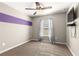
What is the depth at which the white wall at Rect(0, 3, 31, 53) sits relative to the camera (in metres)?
3.01

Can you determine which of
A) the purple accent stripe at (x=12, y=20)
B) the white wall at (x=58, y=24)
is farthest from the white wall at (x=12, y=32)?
the white wall at (x=58, y=24)

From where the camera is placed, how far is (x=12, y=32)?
11.7 ft

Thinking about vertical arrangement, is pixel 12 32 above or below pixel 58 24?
below

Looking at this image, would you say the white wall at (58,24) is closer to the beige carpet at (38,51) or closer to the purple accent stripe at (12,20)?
the purple accent stripe at (12,20)

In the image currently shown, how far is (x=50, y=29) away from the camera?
399 centimetres

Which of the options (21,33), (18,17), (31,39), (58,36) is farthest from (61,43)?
(18,17)

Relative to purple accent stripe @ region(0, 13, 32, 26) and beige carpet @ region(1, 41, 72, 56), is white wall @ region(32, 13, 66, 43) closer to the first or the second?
purple accent stripe @ region(0, 13, 32, 26)

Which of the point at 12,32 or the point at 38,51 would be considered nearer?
the point at 38,51

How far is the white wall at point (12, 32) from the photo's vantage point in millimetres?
3012

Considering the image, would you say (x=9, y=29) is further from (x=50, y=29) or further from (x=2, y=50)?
(x=50, y=29)

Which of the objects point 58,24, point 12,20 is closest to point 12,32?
point 12,20

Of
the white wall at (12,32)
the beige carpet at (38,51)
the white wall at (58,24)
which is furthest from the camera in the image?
the white wall at (58,24)

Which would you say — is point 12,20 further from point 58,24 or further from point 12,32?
point 58,24

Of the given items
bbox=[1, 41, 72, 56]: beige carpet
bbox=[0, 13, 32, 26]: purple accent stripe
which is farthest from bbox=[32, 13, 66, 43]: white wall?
bbox=[1, 41, 72, 56]: beige carpet
